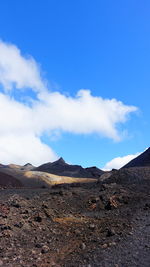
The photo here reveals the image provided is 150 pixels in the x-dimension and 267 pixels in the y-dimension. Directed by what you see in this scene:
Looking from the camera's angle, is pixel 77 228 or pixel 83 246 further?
pixel 77 228

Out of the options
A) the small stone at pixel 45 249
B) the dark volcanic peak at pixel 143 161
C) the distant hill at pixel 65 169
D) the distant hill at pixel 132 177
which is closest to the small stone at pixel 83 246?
the small stone at pixel 45 249

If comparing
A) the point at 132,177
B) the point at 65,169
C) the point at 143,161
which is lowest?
the point at 132,177

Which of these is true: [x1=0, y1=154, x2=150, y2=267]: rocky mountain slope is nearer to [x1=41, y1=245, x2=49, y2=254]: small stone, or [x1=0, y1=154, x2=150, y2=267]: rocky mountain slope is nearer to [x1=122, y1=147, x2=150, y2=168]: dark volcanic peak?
[x1=41, y1=245, x2=49, y2=254]: small stone

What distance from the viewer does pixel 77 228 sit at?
1101 centimetres

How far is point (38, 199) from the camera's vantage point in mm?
13734

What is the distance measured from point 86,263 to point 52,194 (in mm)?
6183

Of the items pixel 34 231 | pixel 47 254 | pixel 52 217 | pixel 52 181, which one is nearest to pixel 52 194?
pixel 52 217

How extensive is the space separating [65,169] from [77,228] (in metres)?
59.0

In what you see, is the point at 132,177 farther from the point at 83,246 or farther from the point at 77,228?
the point at 83,246

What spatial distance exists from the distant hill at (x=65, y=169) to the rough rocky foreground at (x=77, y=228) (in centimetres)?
4877

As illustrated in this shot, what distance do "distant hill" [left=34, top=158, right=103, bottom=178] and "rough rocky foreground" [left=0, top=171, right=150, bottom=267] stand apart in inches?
1920

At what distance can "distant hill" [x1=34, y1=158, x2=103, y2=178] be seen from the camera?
64.1m

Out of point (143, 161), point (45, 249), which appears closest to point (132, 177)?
point (45, 249)

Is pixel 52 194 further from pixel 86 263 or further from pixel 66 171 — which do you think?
pixel 66 171
